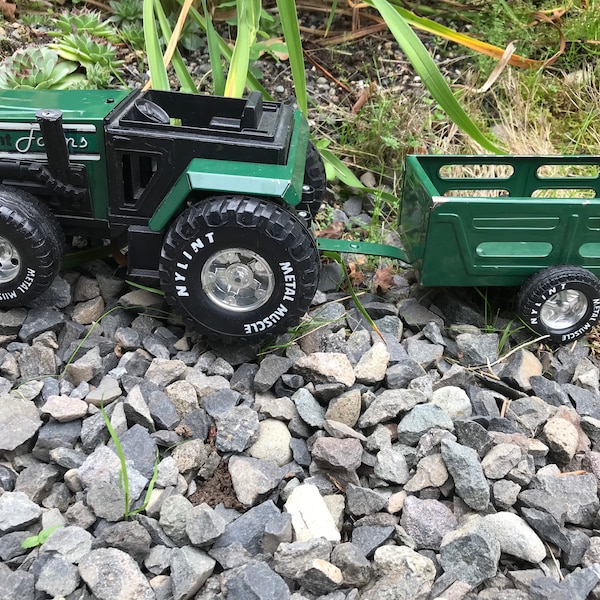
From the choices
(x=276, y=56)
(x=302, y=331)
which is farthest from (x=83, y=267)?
(x=276, y=56)

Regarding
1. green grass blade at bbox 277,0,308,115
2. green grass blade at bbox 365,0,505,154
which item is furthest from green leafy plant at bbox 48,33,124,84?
green grass blade at bbox 365,0,505,154

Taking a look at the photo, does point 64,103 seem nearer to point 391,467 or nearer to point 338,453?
point 338,453

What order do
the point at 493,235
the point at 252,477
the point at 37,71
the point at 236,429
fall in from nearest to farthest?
1. the point at 252,477
2. the point at 236,429
3. the point at 493,235
4. the point at 37,71

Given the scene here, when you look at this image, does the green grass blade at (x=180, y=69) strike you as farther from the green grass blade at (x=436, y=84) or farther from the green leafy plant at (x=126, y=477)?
the green leafy plant at (x=126, y=477)

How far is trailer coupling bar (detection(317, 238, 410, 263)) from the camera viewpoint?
2.68 metres

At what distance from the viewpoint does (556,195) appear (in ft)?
10.7

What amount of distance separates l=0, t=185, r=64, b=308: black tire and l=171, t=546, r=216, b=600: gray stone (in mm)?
1119

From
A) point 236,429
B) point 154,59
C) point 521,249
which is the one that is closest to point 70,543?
point 236,429

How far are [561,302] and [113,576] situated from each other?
187 cm

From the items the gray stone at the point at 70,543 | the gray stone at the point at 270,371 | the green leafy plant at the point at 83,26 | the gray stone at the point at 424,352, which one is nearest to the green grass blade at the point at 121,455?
the gray stone at the point at 70,543

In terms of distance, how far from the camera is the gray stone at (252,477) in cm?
189

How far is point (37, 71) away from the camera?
3396 mm

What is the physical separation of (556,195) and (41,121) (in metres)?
2.32

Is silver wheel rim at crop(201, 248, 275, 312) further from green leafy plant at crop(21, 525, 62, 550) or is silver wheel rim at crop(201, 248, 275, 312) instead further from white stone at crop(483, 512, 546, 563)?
white stone at crop(483, 512, 546, 563)
